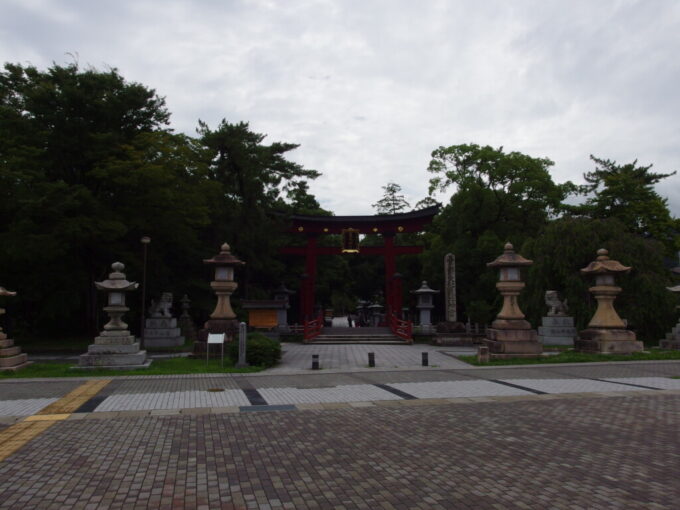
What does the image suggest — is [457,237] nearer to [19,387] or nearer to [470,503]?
[19,387]

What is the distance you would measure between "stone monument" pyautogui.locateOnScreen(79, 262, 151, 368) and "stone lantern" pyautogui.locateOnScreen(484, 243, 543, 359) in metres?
11.8

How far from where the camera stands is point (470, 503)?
4.18 metres

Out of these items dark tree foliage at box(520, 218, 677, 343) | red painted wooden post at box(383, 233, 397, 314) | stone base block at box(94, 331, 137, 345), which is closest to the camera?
stone base block at box(94, 331, 137, 345)

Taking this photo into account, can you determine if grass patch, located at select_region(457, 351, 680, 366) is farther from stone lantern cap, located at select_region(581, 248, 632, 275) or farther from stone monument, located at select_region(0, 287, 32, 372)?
stone monument, located at select_region(0, 287, 32, 372)

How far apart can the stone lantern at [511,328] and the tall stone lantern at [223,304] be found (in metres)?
9.77

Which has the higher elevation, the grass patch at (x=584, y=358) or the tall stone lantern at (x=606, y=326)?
the tall stone lantern at (x=606, y=326)

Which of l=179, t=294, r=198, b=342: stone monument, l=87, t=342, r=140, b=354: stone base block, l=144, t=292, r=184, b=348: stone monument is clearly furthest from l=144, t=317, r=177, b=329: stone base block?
l=87, t=342, r=140, b=354: stone base block

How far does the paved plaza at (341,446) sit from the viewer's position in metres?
4.36

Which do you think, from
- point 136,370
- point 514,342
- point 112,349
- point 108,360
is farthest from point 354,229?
point 108,360

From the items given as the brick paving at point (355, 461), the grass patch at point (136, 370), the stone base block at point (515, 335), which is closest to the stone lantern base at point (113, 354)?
the grass patch at point (136, 370)

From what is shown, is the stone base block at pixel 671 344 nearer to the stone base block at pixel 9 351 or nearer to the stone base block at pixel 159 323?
the stone base block at pixel 159 323

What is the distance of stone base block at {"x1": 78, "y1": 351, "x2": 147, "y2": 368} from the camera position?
13.8 m

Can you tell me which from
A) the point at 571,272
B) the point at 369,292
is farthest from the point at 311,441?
the point at 369,292

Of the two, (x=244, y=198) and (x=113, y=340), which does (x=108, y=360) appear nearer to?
(x=113, y=340)
